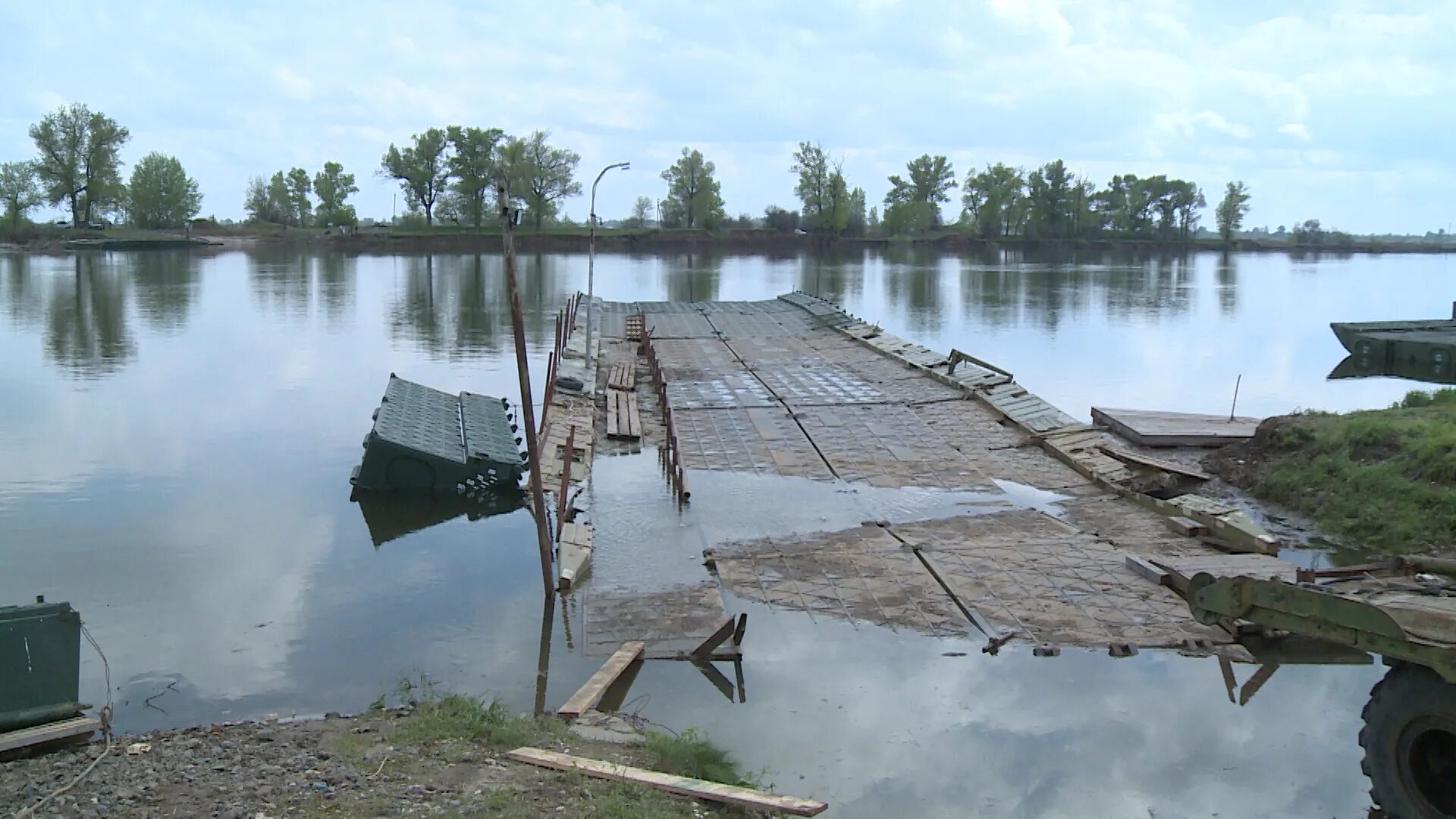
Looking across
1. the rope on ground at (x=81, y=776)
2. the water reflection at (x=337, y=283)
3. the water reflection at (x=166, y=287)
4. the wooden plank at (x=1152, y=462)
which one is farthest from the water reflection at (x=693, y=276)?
the rope on ground at (x=81, y=776)

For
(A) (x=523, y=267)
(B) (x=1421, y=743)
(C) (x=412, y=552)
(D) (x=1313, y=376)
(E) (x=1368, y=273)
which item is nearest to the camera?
(B) (x=1421, y=743)

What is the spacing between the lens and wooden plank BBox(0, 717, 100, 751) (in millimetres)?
10320

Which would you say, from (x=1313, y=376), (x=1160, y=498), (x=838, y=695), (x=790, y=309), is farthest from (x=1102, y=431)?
(x=790, y=309)

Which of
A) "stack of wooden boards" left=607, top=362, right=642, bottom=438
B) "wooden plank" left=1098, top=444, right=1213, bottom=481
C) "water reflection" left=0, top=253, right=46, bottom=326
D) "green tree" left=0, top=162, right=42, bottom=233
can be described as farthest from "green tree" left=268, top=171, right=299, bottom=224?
"wooden plank" left=1098, top=444, right=1213, bottom=481

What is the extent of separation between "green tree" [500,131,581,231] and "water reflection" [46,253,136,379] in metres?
60.2

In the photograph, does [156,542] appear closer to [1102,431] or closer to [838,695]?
[838,695]

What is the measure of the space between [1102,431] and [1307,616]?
1668 centimetres

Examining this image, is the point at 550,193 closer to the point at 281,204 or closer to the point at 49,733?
the point at 281,204

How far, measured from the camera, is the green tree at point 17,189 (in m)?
128

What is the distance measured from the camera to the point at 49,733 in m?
10.7

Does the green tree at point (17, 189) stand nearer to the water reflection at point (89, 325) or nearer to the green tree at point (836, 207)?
the water reflection at point (89, 325)

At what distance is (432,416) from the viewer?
25969mm

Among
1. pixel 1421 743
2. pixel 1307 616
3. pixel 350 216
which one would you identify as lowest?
pixel 1421 743

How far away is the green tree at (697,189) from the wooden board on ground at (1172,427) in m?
131
